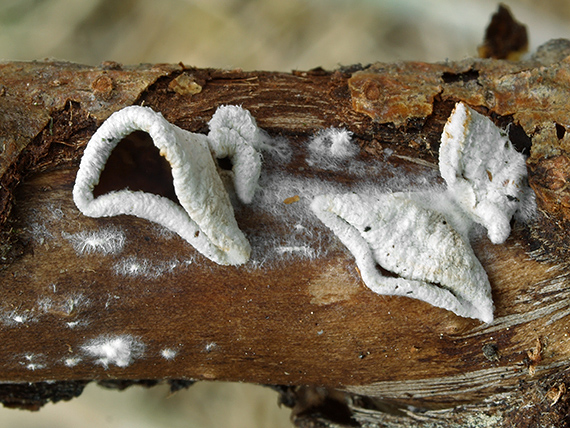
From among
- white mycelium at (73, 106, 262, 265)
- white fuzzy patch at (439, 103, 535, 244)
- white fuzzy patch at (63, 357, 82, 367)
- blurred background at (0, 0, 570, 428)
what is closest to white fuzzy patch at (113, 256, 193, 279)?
white mycelium at (73, 106, 262, 265)

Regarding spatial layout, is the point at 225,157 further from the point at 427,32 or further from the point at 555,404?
the point at 427,32

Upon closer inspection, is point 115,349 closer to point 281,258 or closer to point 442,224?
point 281,258

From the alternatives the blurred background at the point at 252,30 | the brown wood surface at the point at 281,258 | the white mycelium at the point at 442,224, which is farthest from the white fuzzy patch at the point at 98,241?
the blurred background at the point at 252,30

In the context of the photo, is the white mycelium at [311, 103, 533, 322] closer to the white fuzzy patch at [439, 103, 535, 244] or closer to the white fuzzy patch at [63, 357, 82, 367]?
the white fuzzy patch at [439, 103, 535, 244]

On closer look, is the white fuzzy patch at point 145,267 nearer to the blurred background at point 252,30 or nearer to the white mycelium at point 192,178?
the white mycelium at point 192,178

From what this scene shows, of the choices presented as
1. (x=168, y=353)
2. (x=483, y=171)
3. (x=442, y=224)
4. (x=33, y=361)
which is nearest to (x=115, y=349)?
(x=168, y=353)

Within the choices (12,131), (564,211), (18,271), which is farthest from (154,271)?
(564,211)

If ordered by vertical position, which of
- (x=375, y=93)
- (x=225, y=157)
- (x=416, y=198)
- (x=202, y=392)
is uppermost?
(x=375, y=93)

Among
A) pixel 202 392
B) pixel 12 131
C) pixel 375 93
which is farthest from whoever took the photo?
pixel 202 392
